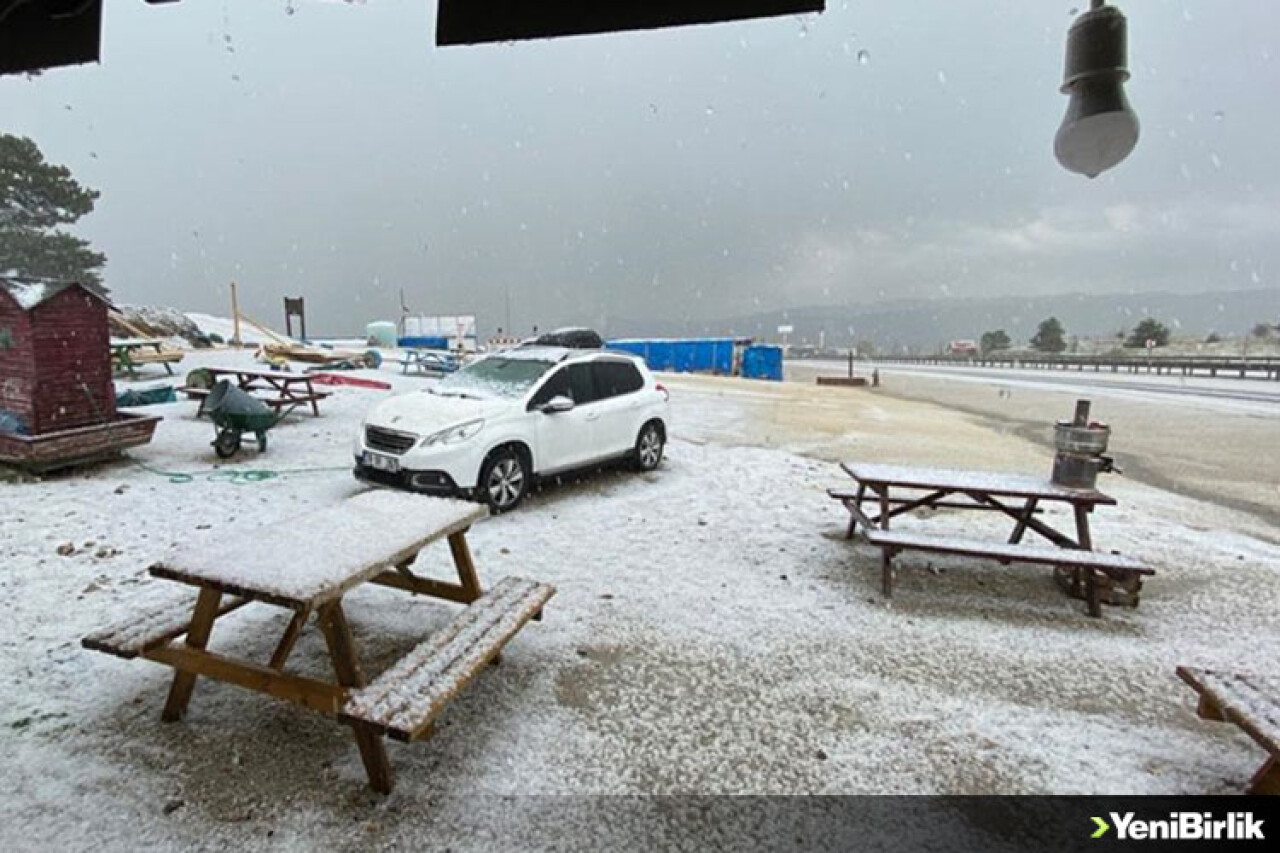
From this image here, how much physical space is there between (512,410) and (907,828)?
5.18 m

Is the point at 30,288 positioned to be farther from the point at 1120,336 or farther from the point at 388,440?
the point at 1120,336

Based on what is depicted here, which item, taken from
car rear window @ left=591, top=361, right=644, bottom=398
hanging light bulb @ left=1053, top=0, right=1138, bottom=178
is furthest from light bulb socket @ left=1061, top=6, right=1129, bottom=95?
car rear window @ left=591, top=361, right=644, bottom=398

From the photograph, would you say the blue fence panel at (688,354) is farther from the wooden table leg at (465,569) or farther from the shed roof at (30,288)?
the wooden table leg at (465,569)

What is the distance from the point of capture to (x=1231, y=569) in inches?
223

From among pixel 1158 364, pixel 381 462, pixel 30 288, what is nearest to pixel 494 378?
pixel 381 462

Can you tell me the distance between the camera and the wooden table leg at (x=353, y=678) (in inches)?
102

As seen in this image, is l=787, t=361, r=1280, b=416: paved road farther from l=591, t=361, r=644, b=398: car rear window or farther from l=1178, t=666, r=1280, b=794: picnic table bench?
l=1178, t=666, r=1280, b=794: picnic table bench

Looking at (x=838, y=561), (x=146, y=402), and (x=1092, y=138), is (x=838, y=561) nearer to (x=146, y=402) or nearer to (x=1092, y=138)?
(x=1092, y=138)

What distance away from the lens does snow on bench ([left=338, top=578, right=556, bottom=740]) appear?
243 cm

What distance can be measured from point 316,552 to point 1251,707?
4.17 meters

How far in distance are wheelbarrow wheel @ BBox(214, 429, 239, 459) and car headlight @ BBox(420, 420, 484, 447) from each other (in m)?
3.95

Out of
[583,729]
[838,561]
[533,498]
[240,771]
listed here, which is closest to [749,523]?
[838,561]

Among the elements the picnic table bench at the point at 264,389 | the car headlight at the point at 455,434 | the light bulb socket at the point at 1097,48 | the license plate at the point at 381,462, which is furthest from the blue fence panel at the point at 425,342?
the light bulb socket at the point at 1097,48

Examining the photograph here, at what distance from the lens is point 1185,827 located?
2.60m
